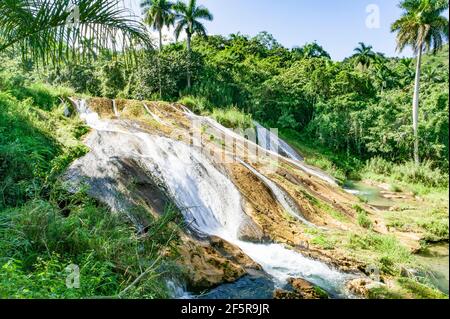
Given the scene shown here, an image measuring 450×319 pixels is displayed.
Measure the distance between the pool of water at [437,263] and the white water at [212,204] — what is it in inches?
41.3

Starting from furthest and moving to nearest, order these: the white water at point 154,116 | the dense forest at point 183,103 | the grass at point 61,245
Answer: the white water at point 154,116 → the dense forest at point 183,103 → the grass at point 61,245

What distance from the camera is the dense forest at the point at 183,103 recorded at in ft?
11.0

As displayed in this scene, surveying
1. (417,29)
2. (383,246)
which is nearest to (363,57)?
(417,29)

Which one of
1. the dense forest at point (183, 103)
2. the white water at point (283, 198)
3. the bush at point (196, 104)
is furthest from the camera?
the bush at point (196, 104)

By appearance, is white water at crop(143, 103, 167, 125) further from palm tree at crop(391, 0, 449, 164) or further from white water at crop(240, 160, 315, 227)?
palm tree at crop(391, 0, 449, 164)

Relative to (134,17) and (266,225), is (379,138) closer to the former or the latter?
(266,225)

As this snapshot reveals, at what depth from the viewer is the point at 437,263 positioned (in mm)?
5465

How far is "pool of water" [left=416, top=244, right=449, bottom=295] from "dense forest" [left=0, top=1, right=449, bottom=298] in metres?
0.27

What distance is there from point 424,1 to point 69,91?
8.72 meters

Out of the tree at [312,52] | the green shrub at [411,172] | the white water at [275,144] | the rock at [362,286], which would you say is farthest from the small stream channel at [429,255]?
the white water at [275,144]

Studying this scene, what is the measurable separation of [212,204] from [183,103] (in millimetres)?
Result: 6396

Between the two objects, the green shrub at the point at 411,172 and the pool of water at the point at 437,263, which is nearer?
the green shrub at the point at 411,172

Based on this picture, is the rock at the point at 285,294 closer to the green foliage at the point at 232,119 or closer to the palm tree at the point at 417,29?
the palm tree at the point at 417,29
